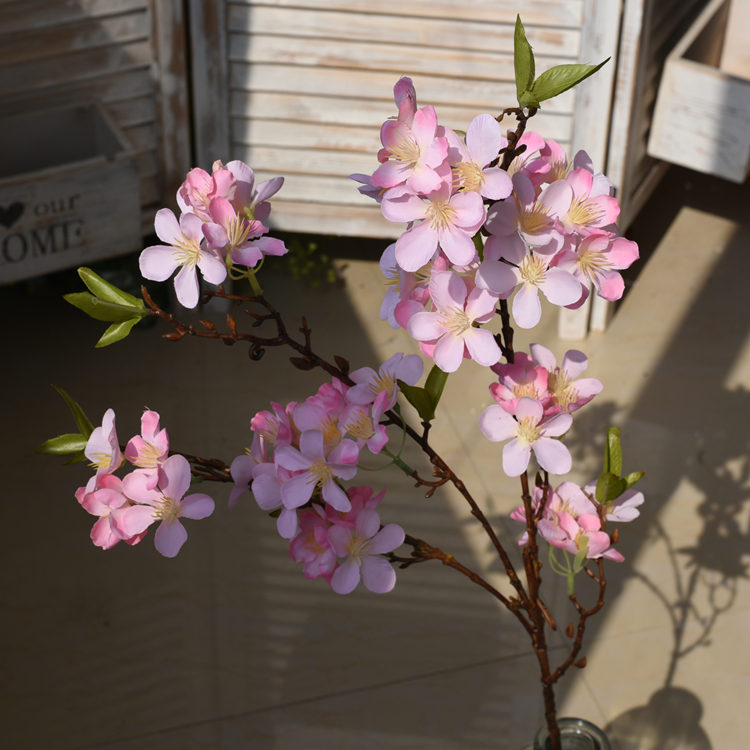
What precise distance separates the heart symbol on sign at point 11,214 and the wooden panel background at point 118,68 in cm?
22

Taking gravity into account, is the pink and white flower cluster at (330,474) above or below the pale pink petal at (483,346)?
below

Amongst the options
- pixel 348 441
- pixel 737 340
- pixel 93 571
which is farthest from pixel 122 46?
pixel 348 441

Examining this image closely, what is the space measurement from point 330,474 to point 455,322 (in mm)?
153

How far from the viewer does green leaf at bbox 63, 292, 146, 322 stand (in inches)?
35.6

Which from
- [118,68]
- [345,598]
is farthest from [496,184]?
[118,68]

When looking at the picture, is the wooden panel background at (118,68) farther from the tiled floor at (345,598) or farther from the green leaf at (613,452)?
the green leaf at (613,452)

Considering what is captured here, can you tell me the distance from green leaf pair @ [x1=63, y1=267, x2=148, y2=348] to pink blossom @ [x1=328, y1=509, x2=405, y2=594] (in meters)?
0.23

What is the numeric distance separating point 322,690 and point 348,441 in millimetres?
1284

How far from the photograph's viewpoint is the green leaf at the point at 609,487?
1025 mm

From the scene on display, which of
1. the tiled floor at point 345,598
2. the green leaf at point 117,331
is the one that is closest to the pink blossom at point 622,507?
the green leaf at point 117,331

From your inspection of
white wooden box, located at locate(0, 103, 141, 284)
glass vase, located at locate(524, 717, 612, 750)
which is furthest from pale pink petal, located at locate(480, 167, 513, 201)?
white wooden box, located at locate(0, 103, 141, 284)

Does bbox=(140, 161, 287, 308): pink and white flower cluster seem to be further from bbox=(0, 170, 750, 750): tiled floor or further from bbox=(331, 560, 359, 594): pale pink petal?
bbox=(0, 170, 750, 750): tiled floor

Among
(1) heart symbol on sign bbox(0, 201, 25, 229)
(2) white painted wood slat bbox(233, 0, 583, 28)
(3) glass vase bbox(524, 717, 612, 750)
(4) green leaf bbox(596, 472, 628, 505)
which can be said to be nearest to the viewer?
(4) green leaf bbox(596, 472, 628, 505)

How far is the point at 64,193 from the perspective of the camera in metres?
2.44
